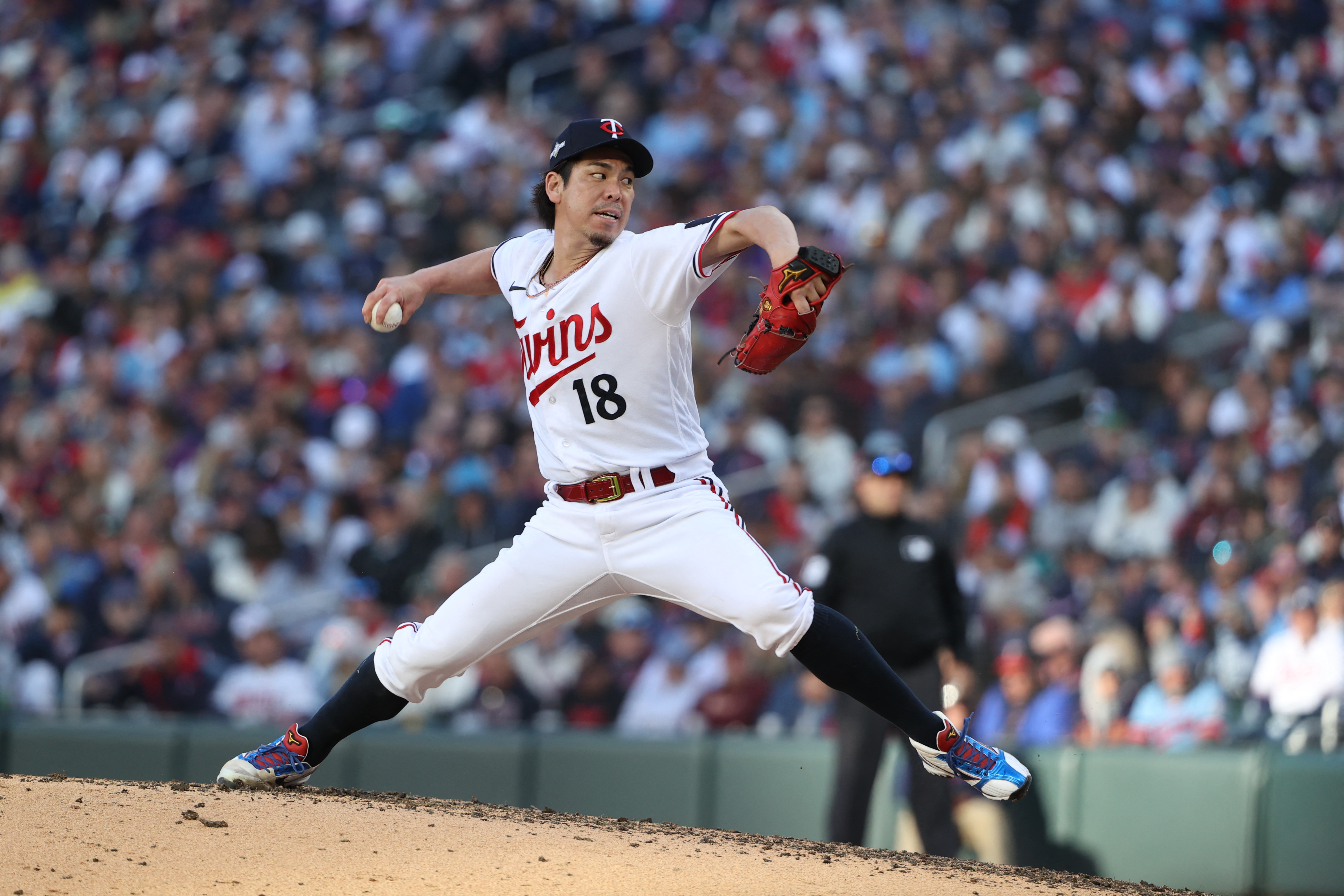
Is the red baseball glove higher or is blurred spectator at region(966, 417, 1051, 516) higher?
blurred spectator at region(966, 417, 1051, 516)

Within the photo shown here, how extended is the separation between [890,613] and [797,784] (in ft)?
3.69

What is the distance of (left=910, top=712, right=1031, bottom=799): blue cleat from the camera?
3.74m

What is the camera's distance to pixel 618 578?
3.60 metres

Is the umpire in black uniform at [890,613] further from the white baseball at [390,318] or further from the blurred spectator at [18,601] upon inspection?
the blurred spectator at [18,601]

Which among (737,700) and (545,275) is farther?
(737,700)

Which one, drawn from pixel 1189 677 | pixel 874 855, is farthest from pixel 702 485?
pixel 1189 677

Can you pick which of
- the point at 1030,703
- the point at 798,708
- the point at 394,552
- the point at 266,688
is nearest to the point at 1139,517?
the point at 1030,703

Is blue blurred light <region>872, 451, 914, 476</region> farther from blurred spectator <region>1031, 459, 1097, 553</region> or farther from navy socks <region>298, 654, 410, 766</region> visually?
blurred spectator <region>1031, 459, 1097, 553</region>

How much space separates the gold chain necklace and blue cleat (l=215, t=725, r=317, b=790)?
133cm

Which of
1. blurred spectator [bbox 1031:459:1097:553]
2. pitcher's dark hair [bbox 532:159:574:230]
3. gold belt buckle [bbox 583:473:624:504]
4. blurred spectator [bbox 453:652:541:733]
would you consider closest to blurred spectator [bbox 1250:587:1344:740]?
blurred spectator [bbox 1031:459:1097:553]

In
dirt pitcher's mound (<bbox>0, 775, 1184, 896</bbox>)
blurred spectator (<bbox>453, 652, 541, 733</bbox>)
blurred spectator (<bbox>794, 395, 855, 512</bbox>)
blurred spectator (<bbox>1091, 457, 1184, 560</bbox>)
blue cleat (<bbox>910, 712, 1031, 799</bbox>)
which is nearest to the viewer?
dirt pitcher's mound (<bbox>0, 775, 1184, 896</bbox>)

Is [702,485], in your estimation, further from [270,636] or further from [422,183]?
[422,183]

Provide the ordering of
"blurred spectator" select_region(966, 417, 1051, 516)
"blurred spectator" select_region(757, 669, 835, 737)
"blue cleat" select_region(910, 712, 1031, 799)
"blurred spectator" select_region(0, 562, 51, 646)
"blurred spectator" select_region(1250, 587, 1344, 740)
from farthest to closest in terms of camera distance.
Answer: "blurred spectator" select_region(0, 562, 51, 646), "blurred spectator" select_region(966, 417, 1051, 516), "blurred spectator" select_region(757, 669, 835, 737), "blurred spectator" select_region(1250, 587, 1344, 740), "blue cleat" select_region(910, 712, 1031, 799)

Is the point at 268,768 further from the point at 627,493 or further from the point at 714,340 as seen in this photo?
the point at 714,340
